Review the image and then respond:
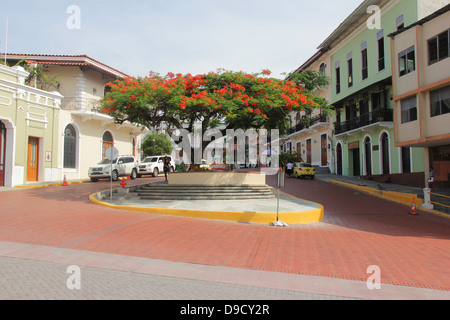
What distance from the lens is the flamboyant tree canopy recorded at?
14180 mm

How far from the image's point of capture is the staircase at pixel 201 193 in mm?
A: 14805

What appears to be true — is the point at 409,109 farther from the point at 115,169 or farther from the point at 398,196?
the point at 115,169

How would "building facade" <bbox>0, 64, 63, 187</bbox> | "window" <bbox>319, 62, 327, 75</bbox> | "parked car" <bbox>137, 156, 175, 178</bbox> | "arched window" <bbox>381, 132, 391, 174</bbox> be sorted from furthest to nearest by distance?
1. "window" <bbox>319, 62, 327, 75</bbox>
2. "parked car" <bbox>137, 156, 175, 178</bbox>
3. "arched window" <bbox>381, 132, 391, 174</bbox>
4. "building facade" <bbox>0, 64, 63, 187</bbox>

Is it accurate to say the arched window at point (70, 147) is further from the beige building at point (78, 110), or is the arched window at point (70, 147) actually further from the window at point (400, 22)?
the window at point (400, 22)

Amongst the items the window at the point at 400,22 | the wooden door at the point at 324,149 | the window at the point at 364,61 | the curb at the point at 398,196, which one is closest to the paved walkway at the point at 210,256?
the curb at the point at 398,196

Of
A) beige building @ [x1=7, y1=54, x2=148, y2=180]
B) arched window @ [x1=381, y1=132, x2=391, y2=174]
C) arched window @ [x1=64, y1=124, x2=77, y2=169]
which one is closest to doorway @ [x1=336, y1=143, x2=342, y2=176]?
arched window @ [x1=381, y1=132, x2=391, y2=174]

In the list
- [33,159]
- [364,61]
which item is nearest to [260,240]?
[33,159]

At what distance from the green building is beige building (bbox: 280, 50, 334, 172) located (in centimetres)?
104

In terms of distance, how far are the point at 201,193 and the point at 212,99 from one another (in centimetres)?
423

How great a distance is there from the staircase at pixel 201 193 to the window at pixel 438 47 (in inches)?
441

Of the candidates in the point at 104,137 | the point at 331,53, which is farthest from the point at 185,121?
the point at 331,53

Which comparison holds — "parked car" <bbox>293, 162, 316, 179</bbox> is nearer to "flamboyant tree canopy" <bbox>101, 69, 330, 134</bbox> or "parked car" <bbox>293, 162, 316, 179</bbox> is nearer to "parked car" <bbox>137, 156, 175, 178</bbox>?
"parked car" <bbox>137, 156, 175, 178</bbox>

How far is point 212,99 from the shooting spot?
1413cm
